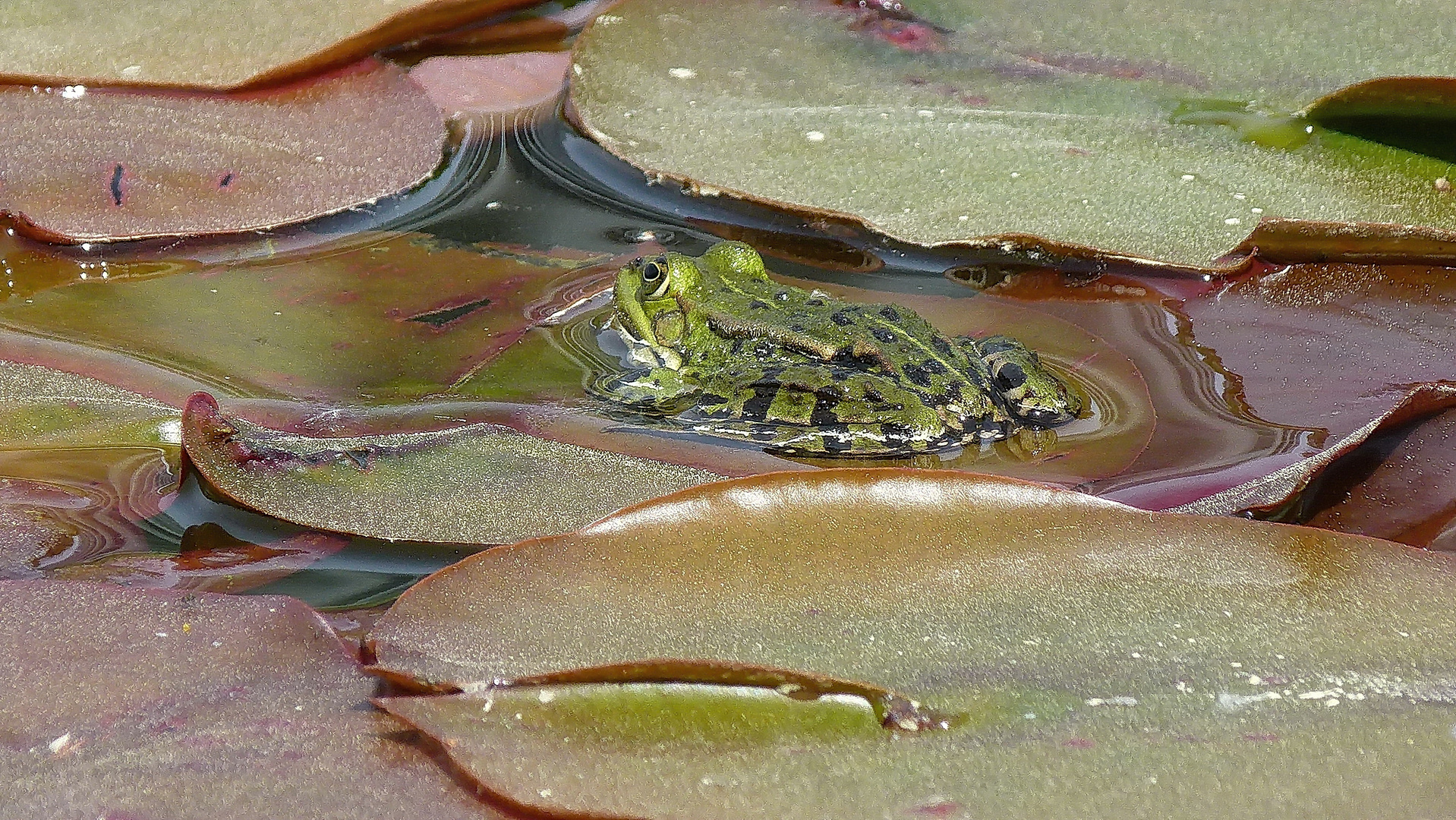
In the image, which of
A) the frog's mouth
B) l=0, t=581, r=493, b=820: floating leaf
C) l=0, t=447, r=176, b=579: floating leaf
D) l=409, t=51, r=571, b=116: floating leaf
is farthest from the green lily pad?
l=409, t=51, r=571, b=116: floating leaf

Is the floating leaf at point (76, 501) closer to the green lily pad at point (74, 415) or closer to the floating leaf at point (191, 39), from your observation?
the green lily pad at point (74, 415)

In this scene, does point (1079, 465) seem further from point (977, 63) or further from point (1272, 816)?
point (977, 63)

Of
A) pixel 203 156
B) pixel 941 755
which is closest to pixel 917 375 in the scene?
pixel 941 755

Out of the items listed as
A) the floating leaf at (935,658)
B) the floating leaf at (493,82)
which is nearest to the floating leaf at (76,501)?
the floating leaf at (935,658)

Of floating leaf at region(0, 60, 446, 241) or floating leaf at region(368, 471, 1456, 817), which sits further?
floating leaf at region(0, 60, 446, 241)

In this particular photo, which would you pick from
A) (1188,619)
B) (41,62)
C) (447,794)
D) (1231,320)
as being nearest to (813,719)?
(447,794)

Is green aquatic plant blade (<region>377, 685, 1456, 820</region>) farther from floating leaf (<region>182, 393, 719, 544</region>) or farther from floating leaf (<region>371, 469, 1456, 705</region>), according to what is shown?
floating leaf (<region>182, 393, 719, 544</region>)
